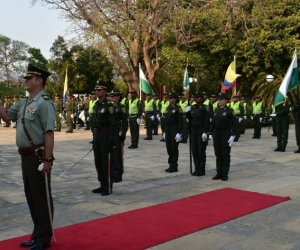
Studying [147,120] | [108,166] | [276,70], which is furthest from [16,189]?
[276,70]

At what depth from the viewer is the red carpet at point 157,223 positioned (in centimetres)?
501

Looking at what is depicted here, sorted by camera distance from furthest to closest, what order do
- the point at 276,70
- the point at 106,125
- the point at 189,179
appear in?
1. the point at 276,70
2. the point at 189,179
3. the point at 106,125

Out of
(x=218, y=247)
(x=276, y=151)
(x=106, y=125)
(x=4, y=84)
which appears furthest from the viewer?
(x=4, y=84)

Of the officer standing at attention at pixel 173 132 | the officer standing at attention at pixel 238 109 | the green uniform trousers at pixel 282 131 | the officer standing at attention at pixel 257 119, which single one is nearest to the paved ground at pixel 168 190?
the officer standing at attention at pixel 173 132

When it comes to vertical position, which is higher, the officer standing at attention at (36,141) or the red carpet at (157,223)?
the officer standing at attention at (36,141)

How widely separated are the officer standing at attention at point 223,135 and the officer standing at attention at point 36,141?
4867 millimetres

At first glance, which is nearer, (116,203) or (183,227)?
(183,227)

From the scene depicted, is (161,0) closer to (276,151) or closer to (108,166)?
(276,151)

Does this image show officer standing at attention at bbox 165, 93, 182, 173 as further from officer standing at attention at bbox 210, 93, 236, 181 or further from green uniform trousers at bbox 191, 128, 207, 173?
officer standing at attention at bbox 210, 93, 236, 181

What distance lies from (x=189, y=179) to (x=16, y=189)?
335 cm

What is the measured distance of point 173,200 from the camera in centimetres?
718

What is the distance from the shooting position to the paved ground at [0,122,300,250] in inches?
210

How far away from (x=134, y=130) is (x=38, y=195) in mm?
9981

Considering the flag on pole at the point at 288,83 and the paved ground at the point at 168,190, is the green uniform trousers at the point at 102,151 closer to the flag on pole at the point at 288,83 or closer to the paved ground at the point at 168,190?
the paved ground at the point at 168,190
